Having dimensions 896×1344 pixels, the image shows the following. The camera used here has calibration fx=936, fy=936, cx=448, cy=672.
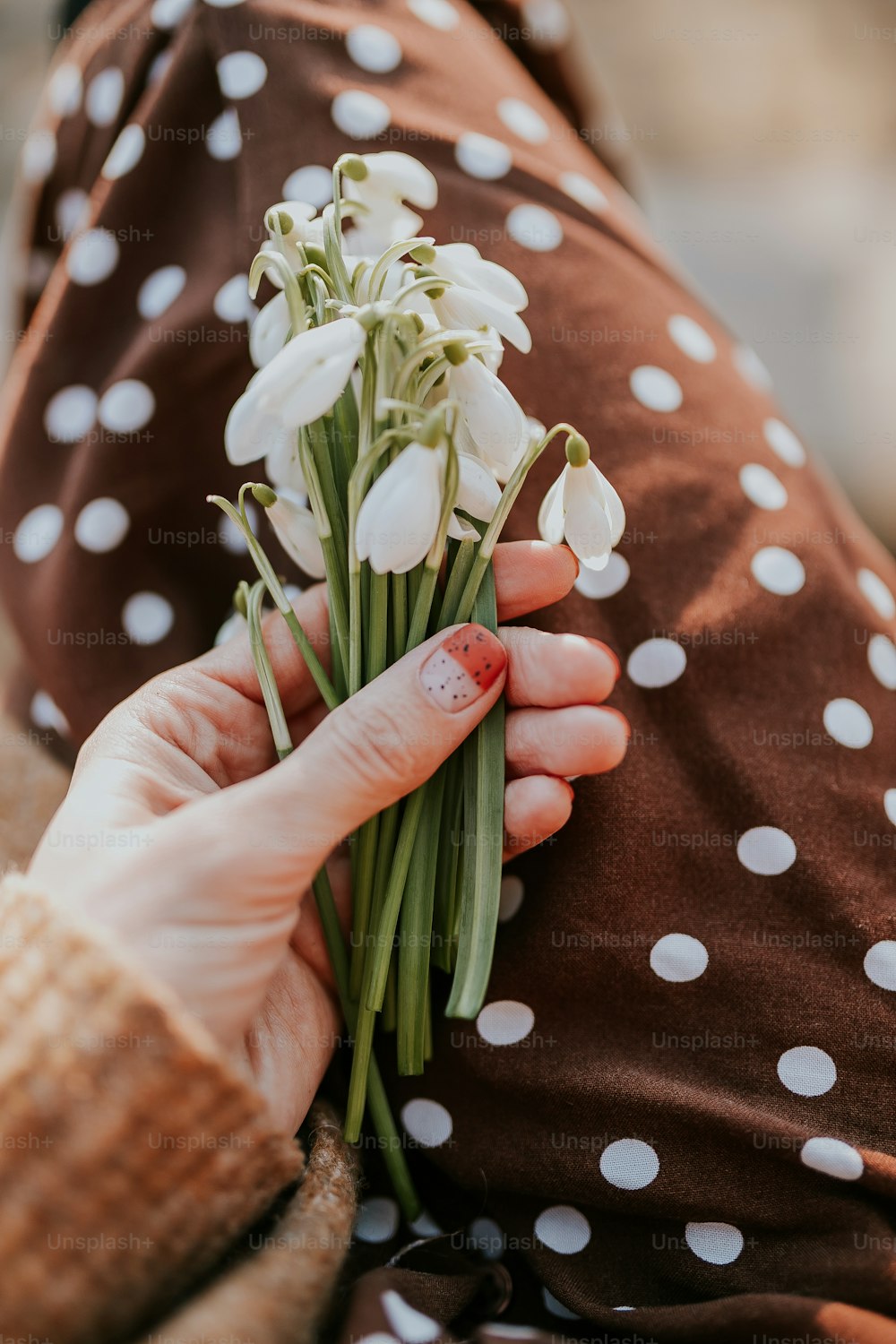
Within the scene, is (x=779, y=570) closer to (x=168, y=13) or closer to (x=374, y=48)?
(x=374, y=48)

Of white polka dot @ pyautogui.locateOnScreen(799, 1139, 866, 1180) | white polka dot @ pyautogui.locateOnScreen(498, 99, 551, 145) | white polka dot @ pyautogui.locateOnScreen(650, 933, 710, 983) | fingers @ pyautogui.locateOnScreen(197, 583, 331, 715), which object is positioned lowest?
white polka dot @ pyautogui.locateOnScreen(799, 1139, 866, 1180)

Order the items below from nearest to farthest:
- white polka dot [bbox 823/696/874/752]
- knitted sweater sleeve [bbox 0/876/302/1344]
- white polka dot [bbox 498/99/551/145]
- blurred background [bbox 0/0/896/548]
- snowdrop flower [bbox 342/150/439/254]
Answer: knitted sweater sleeve [bbox 0/876/302/1344] < snowdrop flower [bbox 342/150/439/254] < white polka dot [bbox 823/696/874/752] < white polka dot [bbox 498/99/551/145] < blurred background [bbox 0/0/896/548]

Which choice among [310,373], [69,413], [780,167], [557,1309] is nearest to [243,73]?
[69,413]

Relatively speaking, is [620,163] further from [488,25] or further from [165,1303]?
[165,1303]

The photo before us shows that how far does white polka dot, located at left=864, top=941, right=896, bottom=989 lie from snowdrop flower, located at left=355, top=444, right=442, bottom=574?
1.19ft

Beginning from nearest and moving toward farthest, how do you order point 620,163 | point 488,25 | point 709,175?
point 488,25 < point 620,163 < point 709,175

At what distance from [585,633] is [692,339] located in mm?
244

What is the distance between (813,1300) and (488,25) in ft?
3.00

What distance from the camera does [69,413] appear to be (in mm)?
677

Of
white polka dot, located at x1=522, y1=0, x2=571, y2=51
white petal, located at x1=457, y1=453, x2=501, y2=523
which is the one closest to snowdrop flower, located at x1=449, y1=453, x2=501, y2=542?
white petal, located at x1=457, y1=453, x2=501, y2=523

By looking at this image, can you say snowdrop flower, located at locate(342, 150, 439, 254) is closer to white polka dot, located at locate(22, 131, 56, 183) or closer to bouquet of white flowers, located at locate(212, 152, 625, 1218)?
bouquet of white flowers, located at locate(212, 152, 625, 1218)

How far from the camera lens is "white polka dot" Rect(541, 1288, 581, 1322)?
52cm

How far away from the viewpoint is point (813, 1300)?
0.45 meters

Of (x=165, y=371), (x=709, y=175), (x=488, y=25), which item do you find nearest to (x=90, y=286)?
(x=165, y=371)
